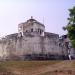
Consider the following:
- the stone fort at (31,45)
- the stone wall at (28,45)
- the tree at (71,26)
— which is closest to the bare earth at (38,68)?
the tree at (71,26)

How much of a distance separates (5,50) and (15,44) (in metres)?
1.92

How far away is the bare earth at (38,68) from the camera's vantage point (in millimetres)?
24844

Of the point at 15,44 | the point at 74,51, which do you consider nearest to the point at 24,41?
the point at 15,44

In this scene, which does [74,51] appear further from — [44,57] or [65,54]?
[44,57]

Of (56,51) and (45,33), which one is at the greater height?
(45,33)

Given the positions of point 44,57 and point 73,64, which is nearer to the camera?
point 73,64

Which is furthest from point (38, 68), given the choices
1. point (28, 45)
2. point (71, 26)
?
point (28, 45)

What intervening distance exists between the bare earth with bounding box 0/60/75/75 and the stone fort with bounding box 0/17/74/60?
7959mm

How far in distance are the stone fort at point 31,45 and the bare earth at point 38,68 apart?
796cm

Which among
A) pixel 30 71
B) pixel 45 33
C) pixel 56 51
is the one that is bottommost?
pixel 30 71

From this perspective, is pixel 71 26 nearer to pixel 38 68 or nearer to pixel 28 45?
pixel 38 68

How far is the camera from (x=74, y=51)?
38406mm

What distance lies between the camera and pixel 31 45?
119 feet

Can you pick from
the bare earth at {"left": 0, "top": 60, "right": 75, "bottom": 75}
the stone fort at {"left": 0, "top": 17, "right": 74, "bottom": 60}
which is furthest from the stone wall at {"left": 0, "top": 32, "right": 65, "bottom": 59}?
the bare earth at {"left": 0, "top": 60, "right": 75, "bottom": 75}
